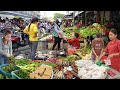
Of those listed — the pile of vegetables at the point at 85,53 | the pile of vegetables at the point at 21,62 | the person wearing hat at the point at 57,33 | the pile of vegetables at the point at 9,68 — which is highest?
the person wearing hat at the point at 57,33

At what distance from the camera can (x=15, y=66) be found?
663 cm

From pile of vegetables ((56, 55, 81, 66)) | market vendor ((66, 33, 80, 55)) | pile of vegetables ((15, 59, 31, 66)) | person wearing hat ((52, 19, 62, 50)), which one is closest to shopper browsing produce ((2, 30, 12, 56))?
pile of vegetables ((15, 59, 31, 66))

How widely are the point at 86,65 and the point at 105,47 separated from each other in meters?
0.58

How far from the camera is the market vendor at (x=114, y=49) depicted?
254 inches

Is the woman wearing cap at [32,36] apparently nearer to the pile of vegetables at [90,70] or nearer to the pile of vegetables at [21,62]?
the pile of vegetables at [21,62]

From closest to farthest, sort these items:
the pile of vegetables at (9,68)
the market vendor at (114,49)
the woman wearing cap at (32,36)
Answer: the market vendor at (114,49), the pile of vegetables at (9,68), the woman wearing cap at (32,36)

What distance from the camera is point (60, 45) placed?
659 cm

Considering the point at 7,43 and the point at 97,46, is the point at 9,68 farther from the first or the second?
the point at 97,46

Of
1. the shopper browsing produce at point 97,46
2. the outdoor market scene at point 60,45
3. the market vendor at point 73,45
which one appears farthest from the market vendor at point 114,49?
the market vendor at point 73,45

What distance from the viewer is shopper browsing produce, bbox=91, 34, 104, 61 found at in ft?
21.6

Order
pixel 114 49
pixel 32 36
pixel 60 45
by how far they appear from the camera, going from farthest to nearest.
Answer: pixel 32 36
pixel 60 45
pixel 114 49

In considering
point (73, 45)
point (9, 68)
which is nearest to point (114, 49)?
point (73, 45)

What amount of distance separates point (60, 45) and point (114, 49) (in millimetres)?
1181
